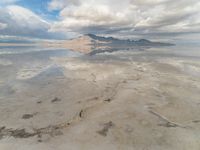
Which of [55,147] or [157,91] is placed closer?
[55,147]

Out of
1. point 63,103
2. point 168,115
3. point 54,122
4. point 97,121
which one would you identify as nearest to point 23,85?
point 63,103

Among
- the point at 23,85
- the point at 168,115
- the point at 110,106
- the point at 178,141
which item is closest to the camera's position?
the point at 178,141

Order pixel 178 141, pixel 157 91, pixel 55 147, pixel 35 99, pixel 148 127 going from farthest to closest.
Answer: pixel 157 91 < pixel 35 99 < pixel 148 127 < pixel 178 141 < pixel 55 147

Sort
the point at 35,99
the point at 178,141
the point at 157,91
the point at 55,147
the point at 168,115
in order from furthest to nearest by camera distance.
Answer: the point at 157,91
the point at 35,99
the point at 168,115
the point at 178,141
the point at 55,147

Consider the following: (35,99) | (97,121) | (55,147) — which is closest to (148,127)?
(97,121)

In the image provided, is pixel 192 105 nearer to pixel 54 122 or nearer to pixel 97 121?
pixel 97 121

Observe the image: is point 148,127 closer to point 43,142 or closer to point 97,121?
point 97,121

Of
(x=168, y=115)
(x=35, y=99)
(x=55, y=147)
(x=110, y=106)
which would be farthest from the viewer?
(x=35, y=99)
